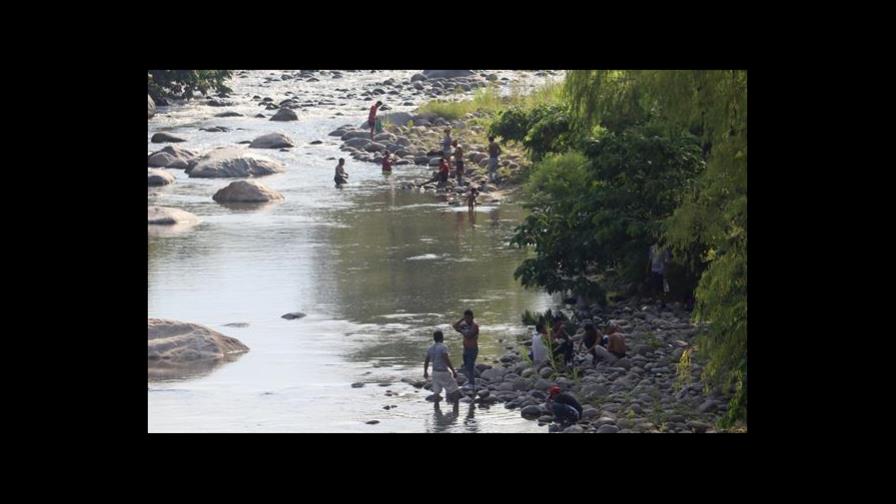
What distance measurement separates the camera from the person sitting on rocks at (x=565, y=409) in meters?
19.8

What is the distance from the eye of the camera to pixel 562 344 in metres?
22.0

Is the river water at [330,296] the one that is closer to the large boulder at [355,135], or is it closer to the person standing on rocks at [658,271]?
the person standing on rocks at [658,271]

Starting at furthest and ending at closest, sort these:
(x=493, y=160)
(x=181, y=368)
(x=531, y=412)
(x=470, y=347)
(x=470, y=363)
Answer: (x=493, y=160) < (x=181, y=368) < (x=470, y=363) < (x=470, y=347) < (x=531, y=412)

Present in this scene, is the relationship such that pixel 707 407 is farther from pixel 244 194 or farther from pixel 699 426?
pixel 244 194

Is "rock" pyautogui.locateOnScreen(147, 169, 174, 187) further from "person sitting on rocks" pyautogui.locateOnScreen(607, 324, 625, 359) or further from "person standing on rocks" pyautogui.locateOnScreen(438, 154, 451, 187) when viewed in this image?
"person sitting on rocks" pyautogui.locateOnScreen(607, 324, 625, 359)

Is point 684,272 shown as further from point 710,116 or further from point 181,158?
point 181,158

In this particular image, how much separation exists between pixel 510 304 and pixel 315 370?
5.28 meters

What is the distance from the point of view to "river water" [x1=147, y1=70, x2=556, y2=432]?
20656mm

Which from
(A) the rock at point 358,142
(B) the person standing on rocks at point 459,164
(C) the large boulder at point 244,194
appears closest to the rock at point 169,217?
(C) the large boulder at point 244,194

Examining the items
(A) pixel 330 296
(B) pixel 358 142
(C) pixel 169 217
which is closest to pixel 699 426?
(A) pixel 330 296

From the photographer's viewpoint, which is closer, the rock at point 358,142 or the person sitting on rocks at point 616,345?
the person sitting on rocks at point 616,345

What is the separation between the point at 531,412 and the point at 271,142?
1314 inches

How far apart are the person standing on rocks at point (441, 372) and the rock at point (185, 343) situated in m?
3.87

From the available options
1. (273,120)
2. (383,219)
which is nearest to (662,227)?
(383,219)
